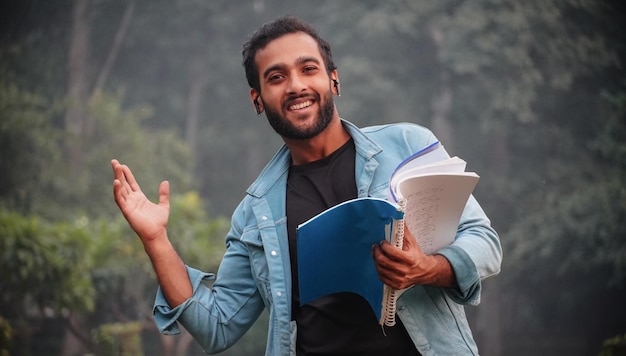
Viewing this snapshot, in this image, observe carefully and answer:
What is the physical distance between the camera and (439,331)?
1428 mm

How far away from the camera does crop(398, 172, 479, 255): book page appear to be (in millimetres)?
1280

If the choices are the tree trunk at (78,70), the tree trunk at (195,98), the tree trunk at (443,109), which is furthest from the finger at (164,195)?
the tree trunk at (195,98)

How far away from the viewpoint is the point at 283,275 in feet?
5.01

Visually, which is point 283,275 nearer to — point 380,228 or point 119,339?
point 380,228

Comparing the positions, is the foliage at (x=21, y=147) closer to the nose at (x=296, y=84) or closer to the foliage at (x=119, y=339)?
the foliage at (x=119, y=339)

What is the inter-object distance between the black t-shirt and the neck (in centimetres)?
2

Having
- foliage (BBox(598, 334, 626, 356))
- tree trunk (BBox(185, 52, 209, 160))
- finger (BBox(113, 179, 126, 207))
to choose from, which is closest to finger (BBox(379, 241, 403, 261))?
finger (BBox(113, 179, 126, 207))

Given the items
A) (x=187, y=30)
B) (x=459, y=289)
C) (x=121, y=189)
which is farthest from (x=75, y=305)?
(x=187, y=30)

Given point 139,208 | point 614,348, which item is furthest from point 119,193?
point 614,348

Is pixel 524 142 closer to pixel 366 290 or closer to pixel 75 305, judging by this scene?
pixel 75 305

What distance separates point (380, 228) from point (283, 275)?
356mm

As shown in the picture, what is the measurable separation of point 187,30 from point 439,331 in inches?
471

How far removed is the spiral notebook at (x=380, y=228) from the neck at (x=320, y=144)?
1.05 feet

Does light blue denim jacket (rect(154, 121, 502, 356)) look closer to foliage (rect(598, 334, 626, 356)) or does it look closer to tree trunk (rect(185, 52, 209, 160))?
foliage (rect(598, 334, 626, 356))
